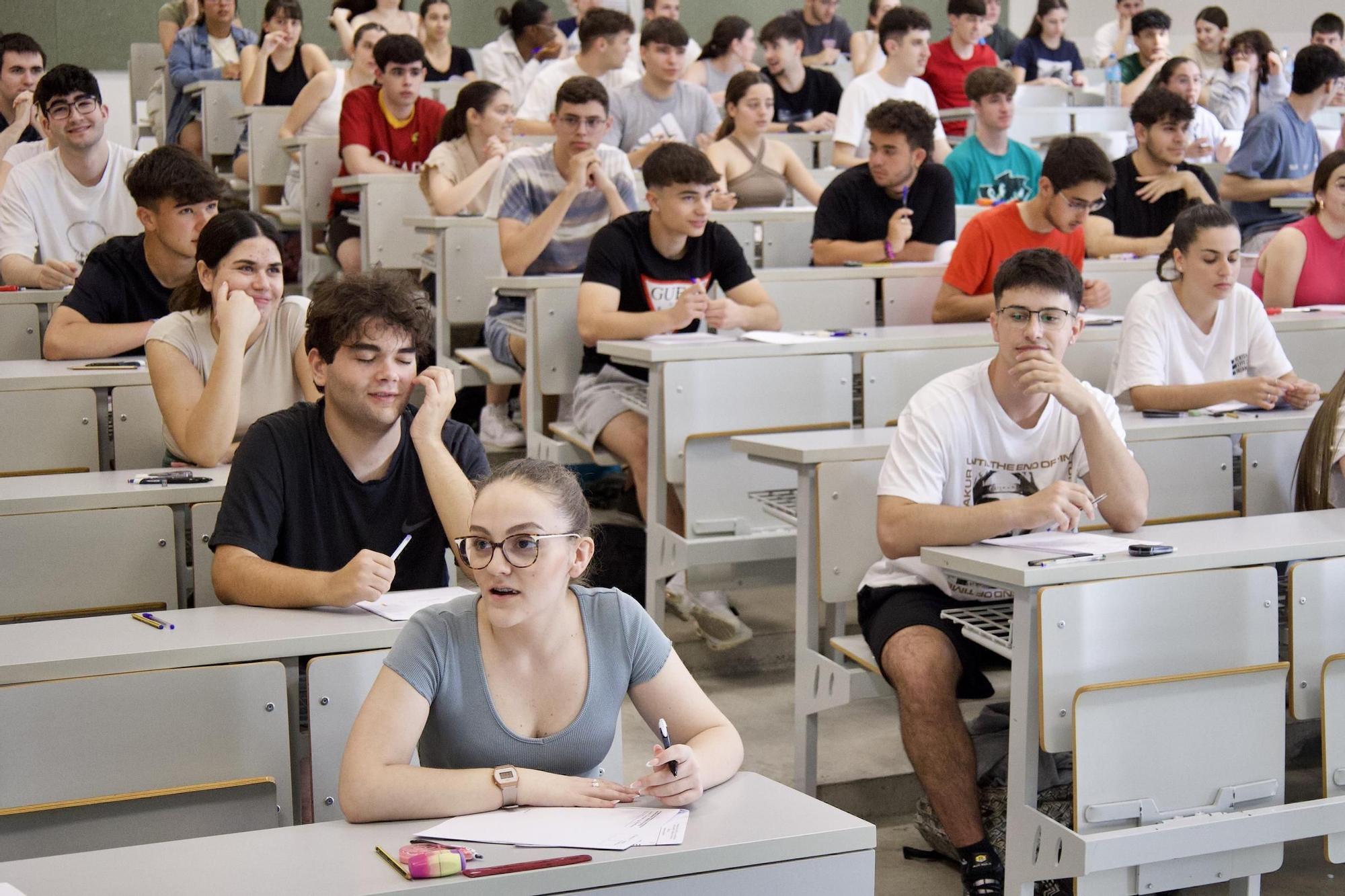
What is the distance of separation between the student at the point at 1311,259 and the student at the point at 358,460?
3006mm

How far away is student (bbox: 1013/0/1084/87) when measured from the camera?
8828 mm

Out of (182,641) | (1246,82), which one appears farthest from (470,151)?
(1246,82)

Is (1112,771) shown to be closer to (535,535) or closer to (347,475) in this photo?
(535,535)

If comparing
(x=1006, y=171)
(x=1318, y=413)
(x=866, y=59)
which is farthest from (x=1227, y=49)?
(x=1318, y=413)

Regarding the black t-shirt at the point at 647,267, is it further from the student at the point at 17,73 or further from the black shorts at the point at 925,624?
the student at the point at 17,73

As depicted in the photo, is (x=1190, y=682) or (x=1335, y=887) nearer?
(x=1190, y=682)

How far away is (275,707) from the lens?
73.1 inches

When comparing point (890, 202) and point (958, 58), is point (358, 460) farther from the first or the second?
point (958, 58)

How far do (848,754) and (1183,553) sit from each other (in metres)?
1.07

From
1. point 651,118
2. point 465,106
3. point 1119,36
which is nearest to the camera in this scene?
point 465,106

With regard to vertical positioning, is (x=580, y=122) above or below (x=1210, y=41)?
below

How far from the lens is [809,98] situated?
765cm

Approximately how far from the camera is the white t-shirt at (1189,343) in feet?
11.4

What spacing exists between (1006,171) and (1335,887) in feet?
12.1
